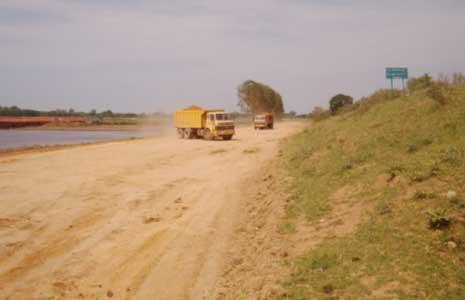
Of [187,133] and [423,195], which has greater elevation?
[187,133]

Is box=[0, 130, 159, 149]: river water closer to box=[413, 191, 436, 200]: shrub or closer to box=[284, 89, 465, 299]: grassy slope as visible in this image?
box=[284, 89, 465, 299]: grassy slope

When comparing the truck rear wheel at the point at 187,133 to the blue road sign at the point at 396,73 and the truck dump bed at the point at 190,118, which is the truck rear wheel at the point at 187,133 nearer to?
the truck dump bed at the point at 190,118

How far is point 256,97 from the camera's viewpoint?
365 ft

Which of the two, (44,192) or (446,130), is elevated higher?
(446,130)

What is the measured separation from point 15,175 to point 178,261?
14.3 meters

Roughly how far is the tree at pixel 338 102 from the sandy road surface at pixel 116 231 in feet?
94.7

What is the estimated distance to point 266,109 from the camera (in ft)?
374

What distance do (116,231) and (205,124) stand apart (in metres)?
31.0

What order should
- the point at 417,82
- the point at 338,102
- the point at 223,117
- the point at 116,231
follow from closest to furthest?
the point at 116,231, the point at 417,82, the point at 223,117, the point at 338,102

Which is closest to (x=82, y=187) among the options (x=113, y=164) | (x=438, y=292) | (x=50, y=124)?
(x=113, y=164)

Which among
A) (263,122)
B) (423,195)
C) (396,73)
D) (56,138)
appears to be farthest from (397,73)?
(56,138)

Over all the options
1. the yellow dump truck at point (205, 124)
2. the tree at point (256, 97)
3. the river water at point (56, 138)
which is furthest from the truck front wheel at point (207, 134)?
the tree at point (256, 97)

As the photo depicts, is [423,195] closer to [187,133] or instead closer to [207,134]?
[207,134]

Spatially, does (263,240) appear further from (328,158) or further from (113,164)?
(113,164)
